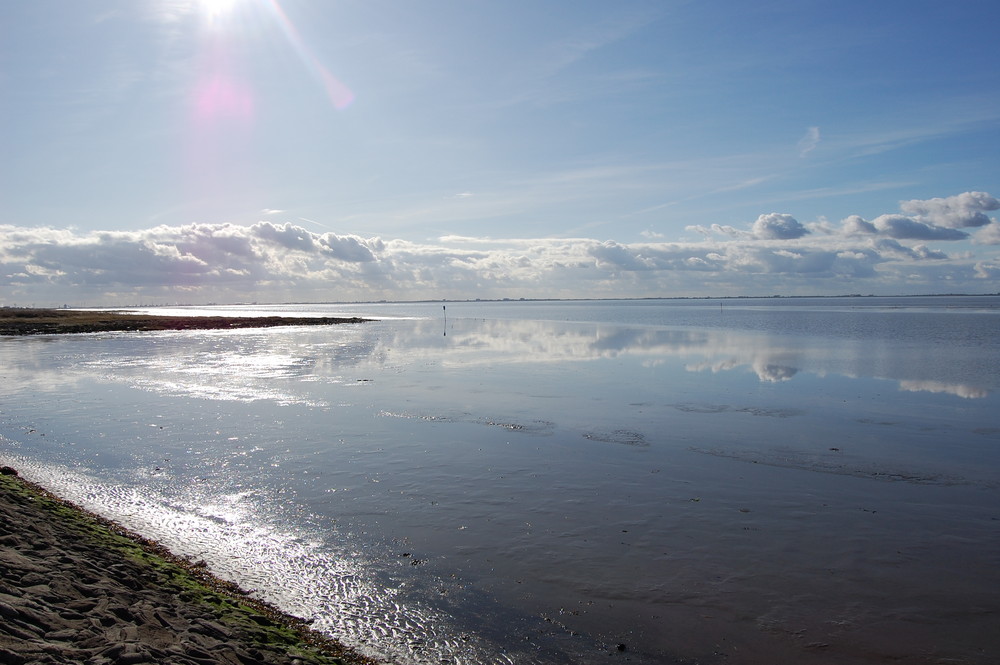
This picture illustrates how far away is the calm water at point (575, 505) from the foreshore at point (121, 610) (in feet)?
2.11

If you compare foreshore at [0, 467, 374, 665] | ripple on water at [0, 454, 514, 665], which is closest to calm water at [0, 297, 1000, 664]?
ripple on water at [0, 454, 514, 665]

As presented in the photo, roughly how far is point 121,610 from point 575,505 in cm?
914

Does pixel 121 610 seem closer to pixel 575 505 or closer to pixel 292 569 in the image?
pixel 292 569

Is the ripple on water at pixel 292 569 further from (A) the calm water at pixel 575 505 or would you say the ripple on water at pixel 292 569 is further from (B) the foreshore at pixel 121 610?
(B) the foreshore at pixel 121 610

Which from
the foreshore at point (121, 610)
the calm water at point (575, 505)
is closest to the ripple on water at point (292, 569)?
the calm water at point (575, 505)

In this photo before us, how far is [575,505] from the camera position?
14.1 metres

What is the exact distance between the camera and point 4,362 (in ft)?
152

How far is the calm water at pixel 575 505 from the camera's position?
9055 millimetres

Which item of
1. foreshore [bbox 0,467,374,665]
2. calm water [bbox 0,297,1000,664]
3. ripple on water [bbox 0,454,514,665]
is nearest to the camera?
foreshore [bbox 0,467,374,665]

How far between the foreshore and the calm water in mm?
643

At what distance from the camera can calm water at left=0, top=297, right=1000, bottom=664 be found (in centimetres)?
905

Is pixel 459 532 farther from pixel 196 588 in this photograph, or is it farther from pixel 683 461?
pixel 683 461

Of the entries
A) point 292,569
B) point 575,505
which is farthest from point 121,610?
point 575,505

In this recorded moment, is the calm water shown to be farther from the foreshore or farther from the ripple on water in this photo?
the foreshore
